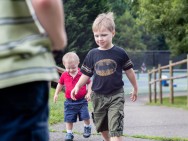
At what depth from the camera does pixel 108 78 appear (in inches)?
199

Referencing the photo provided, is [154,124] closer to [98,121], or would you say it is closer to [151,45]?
[98,121]

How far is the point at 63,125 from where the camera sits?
7930 mm

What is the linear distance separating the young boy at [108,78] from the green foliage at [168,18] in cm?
1550

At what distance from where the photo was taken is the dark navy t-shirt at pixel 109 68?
16.6 ft

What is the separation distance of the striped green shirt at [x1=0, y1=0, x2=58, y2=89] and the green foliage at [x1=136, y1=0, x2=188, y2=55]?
18939mm

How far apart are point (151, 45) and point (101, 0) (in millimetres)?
39026

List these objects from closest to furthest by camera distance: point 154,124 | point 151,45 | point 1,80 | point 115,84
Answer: point 1,80 → point 115,84 → point 154,124 → point 151,45

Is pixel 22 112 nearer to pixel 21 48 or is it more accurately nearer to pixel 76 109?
pixel 21 48

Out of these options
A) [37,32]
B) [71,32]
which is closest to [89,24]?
[71,32]

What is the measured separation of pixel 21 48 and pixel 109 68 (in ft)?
11.2

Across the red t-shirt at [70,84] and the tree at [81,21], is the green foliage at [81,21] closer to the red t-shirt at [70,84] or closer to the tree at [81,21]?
the tree at [81,21]

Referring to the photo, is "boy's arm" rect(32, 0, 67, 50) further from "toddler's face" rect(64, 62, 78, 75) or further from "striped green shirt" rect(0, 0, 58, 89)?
"toddler's face" rect(64, 62, 78, 75)

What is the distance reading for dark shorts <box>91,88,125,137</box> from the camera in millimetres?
4969

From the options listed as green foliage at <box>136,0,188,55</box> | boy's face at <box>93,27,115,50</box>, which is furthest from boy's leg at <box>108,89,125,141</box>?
green foliage at <box>136,0,188,55</box>
